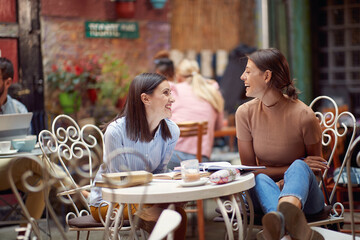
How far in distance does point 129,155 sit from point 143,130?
0.53 feet

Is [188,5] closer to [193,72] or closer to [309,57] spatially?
[309,57]

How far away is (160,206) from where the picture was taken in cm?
312

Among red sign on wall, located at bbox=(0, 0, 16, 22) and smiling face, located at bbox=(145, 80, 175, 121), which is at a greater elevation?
red sign on wall, located at bbox=(0, 0, 16, 22)

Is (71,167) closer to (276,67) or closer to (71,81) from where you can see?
(276,67)

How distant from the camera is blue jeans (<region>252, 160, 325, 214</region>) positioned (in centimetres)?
291

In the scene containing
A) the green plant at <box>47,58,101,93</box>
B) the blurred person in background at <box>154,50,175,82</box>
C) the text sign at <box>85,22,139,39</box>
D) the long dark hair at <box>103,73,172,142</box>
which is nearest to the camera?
the long dark hair at <box>103,73,172,142</box>

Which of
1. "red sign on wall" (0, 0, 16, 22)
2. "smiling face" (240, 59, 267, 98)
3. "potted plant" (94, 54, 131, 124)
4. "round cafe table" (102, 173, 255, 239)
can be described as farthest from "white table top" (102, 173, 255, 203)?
"potted plant" (94, 54, 131, 124)

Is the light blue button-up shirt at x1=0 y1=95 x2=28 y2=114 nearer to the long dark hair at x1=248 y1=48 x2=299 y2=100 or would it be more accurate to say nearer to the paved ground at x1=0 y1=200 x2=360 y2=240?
the paved ground at x1=0 y1=200 x2=360 y2=240

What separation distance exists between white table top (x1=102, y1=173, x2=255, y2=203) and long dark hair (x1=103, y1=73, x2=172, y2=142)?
55cm

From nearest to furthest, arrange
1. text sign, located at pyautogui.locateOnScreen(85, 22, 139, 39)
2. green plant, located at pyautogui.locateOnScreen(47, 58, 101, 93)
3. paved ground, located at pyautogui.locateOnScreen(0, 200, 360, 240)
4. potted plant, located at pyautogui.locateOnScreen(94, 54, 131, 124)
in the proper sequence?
paved ground, located at pyautogui.locateOnScreen(0, 200, 360, 240) → green plant, located at pyautogui.locateOnScreen(47, 58, 101, 93) → potted plant, located at pyautogui.locateOnScreen(94, 54, 131, 124) → text sign, located at pyautogui.locateOnScreen(85, 22, 139, 39)

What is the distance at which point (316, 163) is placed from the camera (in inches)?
129

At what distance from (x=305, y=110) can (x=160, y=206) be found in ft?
3.24

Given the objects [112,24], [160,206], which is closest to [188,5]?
[112,24]

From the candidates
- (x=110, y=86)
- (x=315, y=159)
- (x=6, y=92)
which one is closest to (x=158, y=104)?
(x=315, y=159)
